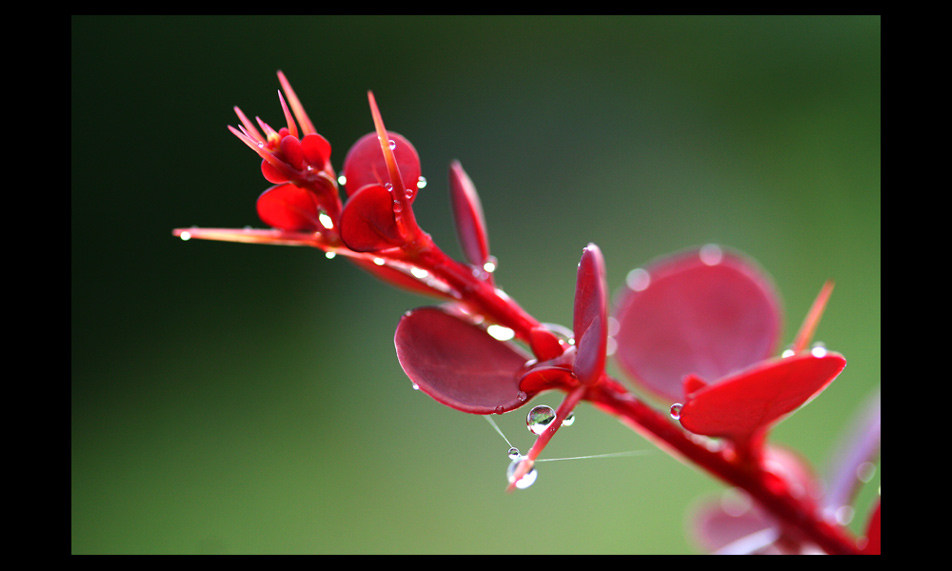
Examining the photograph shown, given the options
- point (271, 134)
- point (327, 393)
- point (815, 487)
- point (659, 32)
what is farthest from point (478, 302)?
point (659, 32)

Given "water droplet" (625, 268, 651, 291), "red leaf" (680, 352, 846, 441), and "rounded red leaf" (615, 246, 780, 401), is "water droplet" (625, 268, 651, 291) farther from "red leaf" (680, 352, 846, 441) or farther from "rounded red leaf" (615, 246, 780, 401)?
"red leaf" (680, 352, 846, 441)

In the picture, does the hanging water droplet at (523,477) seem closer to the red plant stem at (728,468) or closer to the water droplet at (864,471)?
the red plant stem at (728,468)

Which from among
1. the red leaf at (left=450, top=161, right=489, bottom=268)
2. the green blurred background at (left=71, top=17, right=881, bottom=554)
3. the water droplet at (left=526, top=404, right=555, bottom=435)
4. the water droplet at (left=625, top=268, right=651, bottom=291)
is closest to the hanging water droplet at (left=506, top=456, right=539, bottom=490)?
the water droplet at (left=526, top=404, right=555, bottom=435)

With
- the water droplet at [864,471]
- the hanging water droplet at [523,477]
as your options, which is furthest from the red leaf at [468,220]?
the water droplet at [864,471]

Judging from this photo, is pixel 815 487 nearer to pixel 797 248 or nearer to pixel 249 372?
pixel 797 248

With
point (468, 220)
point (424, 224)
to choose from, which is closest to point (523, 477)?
point (468, 220)

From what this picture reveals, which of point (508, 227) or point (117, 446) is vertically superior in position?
point (508, 227)
